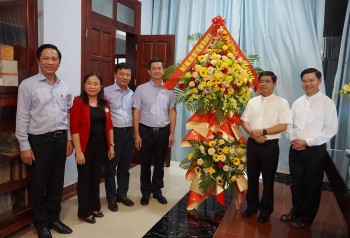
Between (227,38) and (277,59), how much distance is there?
1.89 meters

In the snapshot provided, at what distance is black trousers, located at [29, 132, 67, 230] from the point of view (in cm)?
213

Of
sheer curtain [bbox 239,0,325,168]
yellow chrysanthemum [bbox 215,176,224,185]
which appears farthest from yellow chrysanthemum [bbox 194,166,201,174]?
sheer curtain [bbox 239,0,325,168]

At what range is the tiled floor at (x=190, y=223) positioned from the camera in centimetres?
237

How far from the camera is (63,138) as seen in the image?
2.27m

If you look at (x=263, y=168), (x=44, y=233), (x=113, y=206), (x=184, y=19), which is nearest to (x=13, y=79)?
(x=44, y=233)

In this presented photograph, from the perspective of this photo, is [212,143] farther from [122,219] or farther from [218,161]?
[122,219]

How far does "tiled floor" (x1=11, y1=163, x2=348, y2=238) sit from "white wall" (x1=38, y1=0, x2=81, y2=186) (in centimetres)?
80

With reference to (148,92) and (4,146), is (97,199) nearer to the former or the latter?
→ (4,146)

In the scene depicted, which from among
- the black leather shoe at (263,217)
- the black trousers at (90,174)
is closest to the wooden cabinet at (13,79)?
the black trousers at (90,174)

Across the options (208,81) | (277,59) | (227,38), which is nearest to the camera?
(208,81)

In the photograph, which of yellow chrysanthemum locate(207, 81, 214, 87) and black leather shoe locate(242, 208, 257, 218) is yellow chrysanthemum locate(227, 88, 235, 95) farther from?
black leather shoe locate(242, 208, 257, 218)

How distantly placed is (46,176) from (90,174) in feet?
1.28

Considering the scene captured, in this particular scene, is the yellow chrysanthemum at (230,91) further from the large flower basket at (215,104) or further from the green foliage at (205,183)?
the green foliage at (205,183)

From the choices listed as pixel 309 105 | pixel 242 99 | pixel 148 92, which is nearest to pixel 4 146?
pixel 148 92
